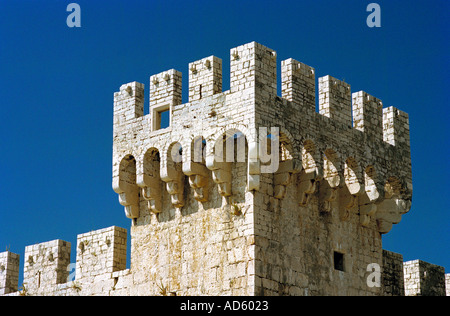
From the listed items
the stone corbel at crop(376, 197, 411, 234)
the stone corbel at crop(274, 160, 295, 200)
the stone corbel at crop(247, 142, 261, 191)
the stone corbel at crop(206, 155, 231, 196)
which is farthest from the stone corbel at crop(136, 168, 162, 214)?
the stone corbel at crop(376, 197, 411, 234)

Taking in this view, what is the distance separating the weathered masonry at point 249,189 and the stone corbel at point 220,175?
0.03 metres

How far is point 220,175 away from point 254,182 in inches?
36.0

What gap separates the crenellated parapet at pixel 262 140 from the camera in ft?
88.2

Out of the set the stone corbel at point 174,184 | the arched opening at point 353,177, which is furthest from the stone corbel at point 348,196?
the stone corbel at point 174,184

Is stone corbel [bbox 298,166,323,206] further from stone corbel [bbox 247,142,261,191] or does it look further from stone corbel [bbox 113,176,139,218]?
stone corbel [bbox 113,176,139,218]

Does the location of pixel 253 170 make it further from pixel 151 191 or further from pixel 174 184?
pixel 151 191

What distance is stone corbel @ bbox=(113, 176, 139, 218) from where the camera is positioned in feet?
94.5

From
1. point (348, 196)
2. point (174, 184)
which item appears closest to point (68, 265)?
point (174, 184)

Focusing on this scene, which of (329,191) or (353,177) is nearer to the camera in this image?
(329,191)

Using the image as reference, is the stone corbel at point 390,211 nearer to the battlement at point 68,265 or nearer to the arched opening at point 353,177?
the arched opening at point 353,177

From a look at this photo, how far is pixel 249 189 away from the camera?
2641 cm

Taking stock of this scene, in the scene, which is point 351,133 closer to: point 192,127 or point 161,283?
point 192,127

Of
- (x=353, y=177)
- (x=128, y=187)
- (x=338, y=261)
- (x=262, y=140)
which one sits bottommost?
(x=338, y=261)

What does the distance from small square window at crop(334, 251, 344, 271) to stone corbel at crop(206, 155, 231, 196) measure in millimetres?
3164
